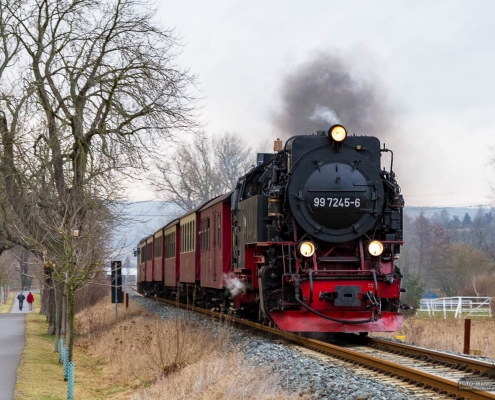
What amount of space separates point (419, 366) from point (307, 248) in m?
3.53

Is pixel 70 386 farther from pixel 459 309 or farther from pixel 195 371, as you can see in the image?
pixel 459 309

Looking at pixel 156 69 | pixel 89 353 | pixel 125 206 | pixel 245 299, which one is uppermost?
pixel 156 69

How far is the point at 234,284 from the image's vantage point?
17500 mm

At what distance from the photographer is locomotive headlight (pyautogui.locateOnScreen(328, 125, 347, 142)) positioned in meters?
14.0

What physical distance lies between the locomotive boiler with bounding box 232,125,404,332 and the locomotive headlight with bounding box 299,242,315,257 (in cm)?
2

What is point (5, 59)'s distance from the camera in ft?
70.1

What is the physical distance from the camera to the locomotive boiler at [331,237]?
13.5 meters

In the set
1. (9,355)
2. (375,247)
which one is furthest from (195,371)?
(9,355)

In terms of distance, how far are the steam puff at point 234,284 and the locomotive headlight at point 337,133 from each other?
4153 mm

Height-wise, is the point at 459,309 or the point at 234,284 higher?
the point at 234,284

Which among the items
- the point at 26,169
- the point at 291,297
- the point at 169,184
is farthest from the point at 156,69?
the point at 169,184

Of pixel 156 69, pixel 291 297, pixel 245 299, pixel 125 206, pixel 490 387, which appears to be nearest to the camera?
pixel 490 387

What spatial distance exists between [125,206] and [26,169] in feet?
13.2

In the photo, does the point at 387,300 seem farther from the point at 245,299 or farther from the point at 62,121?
the point at 62,121
